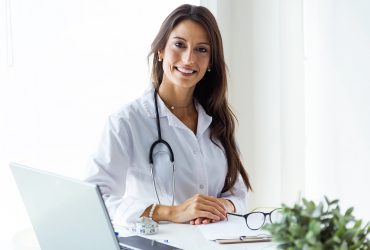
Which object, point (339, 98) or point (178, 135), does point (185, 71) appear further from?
point (339, 98)

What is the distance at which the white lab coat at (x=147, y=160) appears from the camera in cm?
197

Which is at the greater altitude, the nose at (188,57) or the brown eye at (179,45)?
the brown eye at (179,45)

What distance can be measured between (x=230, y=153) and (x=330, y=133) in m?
1.02

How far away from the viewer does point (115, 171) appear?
1.97 meters

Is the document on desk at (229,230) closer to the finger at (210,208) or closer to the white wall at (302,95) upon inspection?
the finger at (210,208)

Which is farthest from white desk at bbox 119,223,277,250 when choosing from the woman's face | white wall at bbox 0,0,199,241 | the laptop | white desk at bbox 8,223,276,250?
white wall at bbox 0,0,199,241

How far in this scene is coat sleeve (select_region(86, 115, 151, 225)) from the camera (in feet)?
6.10

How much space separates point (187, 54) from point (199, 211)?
0.62 meters

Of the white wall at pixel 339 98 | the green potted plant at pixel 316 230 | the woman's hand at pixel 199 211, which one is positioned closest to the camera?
the green potted plant at pixel 316 230

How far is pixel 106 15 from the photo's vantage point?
2545 mm

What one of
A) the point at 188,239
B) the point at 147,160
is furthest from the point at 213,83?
the point at 188,239

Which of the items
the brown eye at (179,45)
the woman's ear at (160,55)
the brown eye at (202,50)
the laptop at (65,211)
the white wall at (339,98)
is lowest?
the white wall at (339,98)

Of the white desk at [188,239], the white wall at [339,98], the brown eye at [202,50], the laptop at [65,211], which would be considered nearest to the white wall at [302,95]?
the white wall at [339,98]

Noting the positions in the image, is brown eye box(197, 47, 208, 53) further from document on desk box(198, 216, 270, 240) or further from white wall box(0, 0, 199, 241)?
document on desk box(198, 216, 270, 240)
